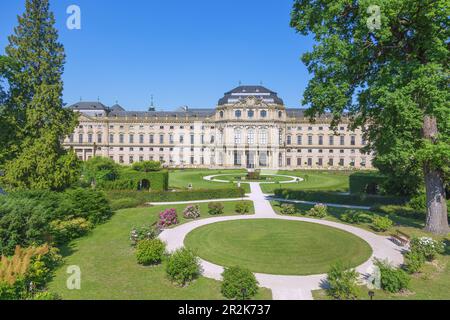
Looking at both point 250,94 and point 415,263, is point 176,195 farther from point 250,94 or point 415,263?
point 250,94

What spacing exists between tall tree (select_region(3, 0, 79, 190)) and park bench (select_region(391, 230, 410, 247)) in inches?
946

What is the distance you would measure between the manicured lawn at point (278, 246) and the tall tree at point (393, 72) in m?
5.85

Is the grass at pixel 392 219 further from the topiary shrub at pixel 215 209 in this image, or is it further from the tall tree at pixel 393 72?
the topiary shrub at pixel 215 209

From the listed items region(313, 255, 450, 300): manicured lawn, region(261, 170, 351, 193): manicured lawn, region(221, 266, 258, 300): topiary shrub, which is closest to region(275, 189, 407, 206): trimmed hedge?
region(261, 170, 351, 193): manicured lawn

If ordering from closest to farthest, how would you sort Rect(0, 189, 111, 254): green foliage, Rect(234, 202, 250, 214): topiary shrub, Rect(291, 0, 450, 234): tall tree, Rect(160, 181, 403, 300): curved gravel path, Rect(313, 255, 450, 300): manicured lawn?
Rect(313, 255, 450, 300): manicured lawn < Rect(160, 181, 403, 300): curved gravel path < Rect(0, 189, 111, 254): green foliage < Rect(291, 0, 450, 234): tall tree < Rect(234, 202, 250, 214): topiary shrub

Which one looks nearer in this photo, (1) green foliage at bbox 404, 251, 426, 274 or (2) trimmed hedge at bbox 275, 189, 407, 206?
(1) green foliage at bbox 404, 251, 426, 274

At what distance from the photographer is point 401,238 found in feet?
52.4

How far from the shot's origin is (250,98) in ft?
236

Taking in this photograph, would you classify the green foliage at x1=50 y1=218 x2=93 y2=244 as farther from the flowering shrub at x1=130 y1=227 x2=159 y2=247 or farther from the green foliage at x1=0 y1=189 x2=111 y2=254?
the flowering shrub at x1=130 y1=227 x2=159 y2=247

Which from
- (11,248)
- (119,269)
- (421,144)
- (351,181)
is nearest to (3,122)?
(11,248)

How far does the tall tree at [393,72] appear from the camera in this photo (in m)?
13.8

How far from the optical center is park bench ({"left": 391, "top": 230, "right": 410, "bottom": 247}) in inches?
611
